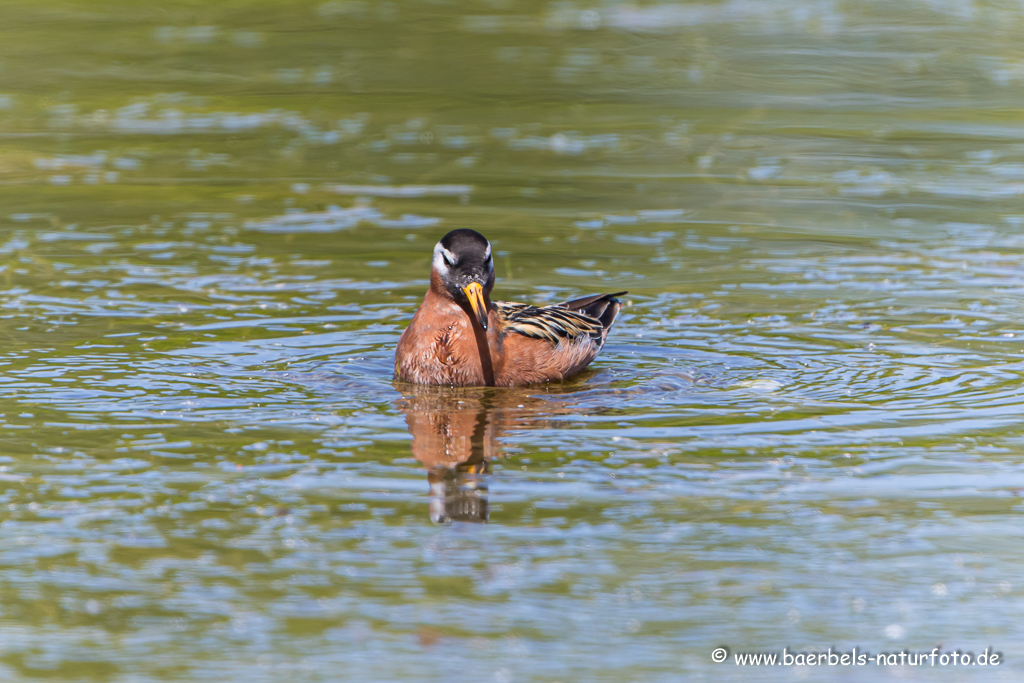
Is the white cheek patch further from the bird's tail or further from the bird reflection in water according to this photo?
the bird's tail

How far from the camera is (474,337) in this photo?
31.8 feet

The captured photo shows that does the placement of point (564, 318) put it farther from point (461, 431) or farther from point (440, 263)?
point (461, 431)

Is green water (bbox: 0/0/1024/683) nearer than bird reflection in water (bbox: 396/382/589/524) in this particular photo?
Yes

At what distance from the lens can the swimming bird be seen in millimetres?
9438

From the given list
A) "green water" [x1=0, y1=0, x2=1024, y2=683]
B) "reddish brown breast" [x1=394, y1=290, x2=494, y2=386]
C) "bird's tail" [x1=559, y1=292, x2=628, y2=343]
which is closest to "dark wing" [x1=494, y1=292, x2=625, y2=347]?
"bird's tail" [x1=559, y1=292, x2=628, y2=343]

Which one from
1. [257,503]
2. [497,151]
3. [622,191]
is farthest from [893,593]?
[497,151]

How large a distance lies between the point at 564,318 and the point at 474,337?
0.93m

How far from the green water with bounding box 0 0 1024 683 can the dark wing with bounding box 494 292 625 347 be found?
1.00ft

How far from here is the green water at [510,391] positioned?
609 cm

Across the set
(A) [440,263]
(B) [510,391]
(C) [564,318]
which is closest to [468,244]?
(A) [440,263]

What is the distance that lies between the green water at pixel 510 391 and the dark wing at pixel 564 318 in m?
0.30

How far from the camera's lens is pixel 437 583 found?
6336 millimetres

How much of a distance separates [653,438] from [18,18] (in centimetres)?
1752

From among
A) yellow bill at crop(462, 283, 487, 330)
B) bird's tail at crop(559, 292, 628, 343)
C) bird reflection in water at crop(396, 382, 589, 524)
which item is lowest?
bird reflection in water at crop(396, 382, 589, 524)
